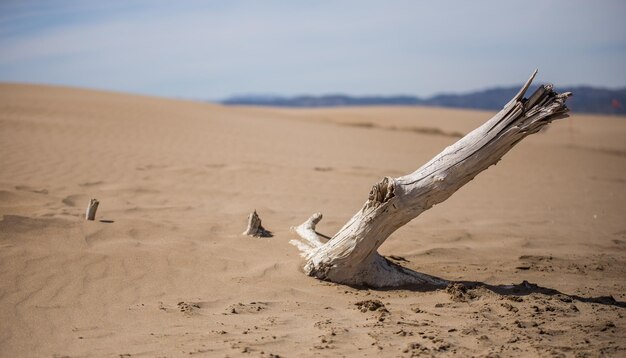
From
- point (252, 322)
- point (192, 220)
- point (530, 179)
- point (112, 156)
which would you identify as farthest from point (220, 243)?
point (530, 179)

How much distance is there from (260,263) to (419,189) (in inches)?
61.7

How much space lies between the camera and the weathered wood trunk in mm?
4090

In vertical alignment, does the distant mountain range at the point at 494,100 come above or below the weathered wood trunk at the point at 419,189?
above

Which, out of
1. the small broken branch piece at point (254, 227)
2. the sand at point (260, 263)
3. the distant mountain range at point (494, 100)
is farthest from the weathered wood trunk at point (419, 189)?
the distant mountain range at point (494, 100)

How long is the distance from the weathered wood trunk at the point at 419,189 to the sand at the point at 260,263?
0.71ft

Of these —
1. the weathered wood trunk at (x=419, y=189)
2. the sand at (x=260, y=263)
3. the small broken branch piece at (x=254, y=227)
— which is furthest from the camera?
the small broken branch piece at (x=254, y=227)

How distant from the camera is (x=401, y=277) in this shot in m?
4.70

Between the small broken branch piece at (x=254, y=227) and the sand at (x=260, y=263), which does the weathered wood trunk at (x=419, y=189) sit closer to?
the sand at (x=260, y=263)

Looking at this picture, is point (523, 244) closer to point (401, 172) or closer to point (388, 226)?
point (388, 226)

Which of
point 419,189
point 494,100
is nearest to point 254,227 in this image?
point 419,189

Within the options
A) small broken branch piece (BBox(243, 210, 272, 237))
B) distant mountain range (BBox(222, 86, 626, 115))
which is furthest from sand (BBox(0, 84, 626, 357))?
distant mountain range (BBox(222, 86, 626, 115))

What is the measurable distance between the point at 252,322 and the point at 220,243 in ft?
5.76

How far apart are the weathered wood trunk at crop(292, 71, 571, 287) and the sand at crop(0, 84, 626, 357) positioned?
22 centimetres

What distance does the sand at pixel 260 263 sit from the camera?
139 inches
